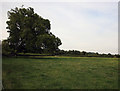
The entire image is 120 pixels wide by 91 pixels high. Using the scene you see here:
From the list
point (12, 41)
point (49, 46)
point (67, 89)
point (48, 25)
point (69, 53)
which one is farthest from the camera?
point (69, 53)

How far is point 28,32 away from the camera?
32000 millimetres

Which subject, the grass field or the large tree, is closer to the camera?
the grass field

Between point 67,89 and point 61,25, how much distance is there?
24.2 metres

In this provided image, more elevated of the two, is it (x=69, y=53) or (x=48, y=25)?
(x=48, y=25)

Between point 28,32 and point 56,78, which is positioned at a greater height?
point 28,32

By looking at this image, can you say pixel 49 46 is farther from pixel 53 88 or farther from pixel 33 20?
pixel 53 88

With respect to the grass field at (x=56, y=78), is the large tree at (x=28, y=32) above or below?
above

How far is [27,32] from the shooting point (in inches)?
1251

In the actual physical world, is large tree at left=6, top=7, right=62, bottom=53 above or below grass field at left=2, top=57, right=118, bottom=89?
above

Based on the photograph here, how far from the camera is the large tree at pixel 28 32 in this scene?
30997 mm

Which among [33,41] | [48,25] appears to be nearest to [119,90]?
[33,41]

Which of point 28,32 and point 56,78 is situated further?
point 28,32

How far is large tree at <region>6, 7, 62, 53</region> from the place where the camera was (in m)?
31.0

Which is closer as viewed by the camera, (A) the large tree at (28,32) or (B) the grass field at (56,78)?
(B) the grass field at (56,78)
